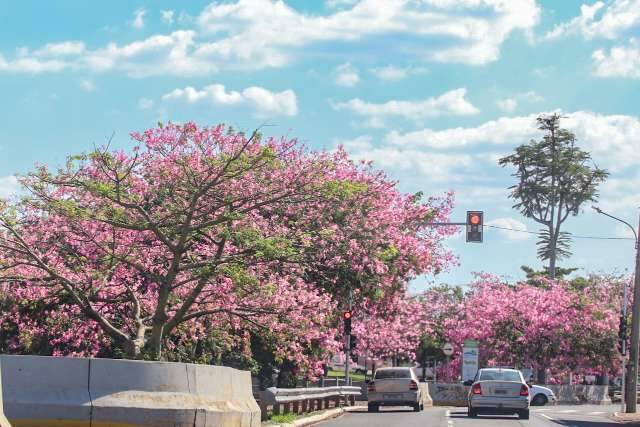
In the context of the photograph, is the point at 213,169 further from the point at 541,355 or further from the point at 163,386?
the point at 541,355

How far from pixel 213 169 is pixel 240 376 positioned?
6.96 m

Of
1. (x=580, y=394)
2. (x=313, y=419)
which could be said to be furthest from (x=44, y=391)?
(x=580, y=394)

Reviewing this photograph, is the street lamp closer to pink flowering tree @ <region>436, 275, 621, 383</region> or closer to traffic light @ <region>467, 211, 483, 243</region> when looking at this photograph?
traffic light @ <region>467, 211, 483, 243</region>

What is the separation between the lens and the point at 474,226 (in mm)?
37344

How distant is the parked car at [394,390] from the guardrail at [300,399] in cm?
127

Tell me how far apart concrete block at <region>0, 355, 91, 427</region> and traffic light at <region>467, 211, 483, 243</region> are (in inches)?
983

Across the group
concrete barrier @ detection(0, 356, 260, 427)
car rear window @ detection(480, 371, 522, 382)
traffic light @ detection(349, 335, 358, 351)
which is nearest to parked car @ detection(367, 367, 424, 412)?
traffic light @ detection(349, 335, 358, 351)

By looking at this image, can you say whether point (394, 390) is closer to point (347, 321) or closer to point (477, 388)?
point (347, 321)

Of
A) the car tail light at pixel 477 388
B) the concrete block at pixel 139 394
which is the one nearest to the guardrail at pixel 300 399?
the car tail light at pixel 477 388

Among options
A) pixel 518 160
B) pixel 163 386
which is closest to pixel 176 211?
pixel 163 386

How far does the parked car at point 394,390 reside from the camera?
36562 millimetres

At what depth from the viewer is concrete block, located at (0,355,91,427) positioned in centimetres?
1311

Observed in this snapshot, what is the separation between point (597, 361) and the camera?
66.1 meters

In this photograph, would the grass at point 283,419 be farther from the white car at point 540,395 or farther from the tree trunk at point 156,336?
the white car at point 540,395
